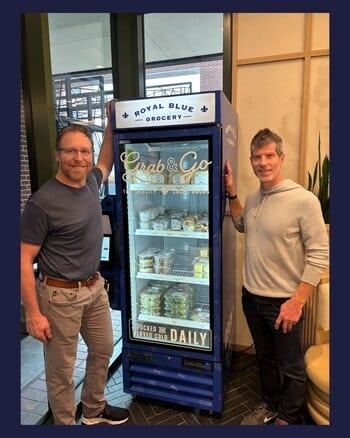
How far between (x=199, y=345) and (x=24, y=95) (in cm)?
194

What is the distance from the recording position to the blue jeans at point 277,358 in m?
1.86

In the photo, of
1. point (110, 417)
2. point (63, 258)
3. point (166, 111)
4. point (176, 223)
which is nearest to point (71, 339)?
point (63, 258)

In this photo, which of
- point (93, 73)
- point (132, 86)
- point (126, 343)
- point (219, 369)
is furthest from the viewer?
point (93, 73)

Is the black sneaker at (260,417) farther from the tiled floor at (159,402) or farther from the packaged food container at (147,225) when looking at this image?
the packaged food container at (147,225)

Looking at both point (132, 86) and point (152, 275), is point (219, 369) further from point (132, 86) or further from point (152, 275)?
point (132, 86)

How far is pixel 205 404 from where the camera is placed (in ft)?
6.99

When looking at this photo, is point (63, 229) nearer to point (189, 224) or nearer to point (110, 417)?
point (189, 224)

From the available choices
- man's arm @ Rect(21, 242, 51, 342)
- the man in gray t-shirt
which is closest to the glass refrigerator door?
the man in gray t-shirt

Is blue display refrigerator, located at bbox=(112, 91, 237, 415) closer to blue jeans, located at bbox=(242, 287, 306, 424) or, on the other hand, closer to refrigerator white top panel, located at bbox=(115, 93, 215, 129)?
refrigerator white top panel, located at bbox=(115, 93, 215, 129)

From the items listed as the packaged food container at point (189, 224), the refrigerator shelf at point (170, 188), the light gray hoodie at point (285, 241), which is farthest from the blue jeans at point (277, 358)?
the refrigerator shelf at point (170, 188)

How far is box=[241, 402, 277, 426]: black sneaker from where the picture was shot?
6.77 feet

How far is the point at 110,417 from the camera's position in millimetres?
2145

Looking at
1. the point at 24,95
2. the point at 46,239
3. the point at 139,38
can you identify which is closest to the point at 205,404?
the point at 46,239

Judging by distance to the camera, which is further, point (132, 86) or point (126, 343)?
point (132, 86)
